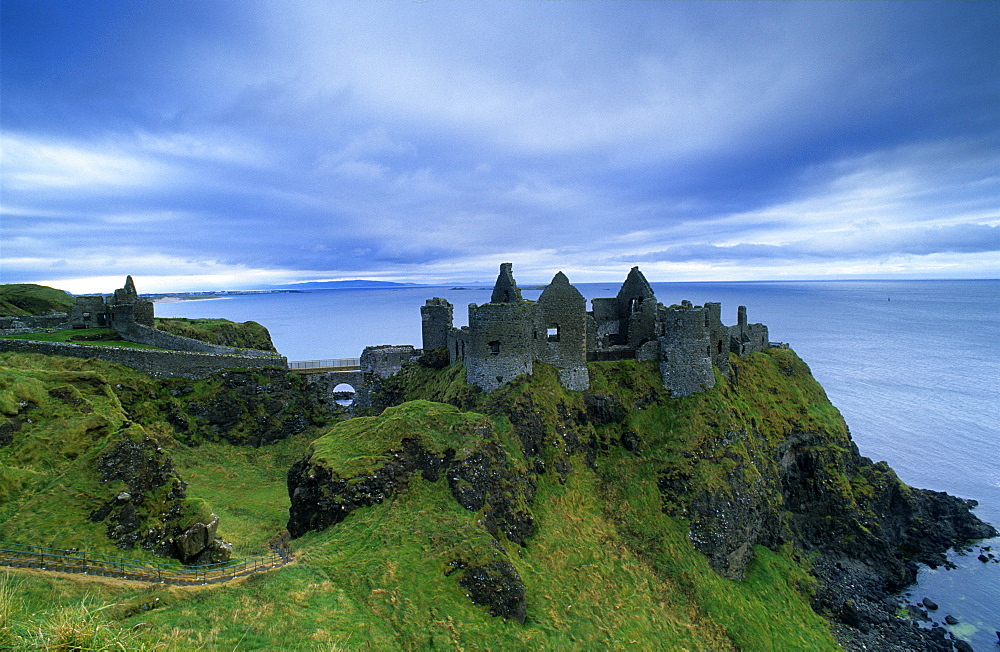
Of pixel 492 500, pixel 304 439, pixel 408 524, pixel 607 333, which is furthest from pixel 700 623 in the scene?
pixel 304 439

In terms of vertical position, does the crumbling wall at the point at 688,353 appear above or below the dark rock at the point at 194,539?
above

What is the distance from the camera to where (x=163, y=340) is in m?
42.7

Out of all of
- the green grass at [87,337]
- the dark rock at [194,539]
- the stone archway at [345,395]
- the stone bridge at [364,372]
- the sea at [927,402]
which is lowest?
the sea at [927,402]

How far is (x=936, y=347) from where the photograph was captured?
12412cm

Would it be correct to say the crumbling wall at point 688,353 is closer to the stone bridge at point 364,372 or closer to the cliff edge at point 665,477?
the cliff edge at point 665,477

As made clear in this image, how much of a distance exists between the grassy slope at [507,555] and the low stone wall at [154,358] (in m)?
Answer: 4.90

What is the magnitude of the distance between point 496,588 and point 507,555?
2.38 m

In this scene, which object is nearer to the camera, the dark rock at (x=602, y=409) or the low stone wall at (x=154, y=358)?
the dark rock at (x=602, y=409)

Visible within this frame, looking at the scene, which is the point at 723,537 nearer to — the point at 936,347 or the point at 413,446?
the point at 413,446

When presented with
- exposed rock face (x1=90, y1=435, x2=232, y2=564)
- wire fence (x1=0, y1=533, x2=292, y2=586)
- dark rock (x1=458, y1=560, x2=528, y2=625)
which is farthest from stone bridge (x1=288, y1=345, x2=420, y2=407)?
dark rock (x1=458, y1=560, x2=528, y2=625)

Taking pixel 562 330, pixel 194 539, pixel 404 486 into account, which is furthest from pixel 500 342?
pixel 194 539

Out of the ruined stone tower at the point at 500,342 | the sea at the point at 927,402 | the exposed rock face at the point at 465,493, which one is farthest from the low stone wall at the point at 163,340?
the sea at the point at 927,402

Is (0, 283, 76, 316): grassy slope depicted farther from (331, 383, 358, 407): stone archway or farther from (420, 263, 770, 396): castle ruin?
(420, 263, 770, 396): castle ruin

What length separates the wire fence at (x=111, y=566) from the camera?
13.2 m
